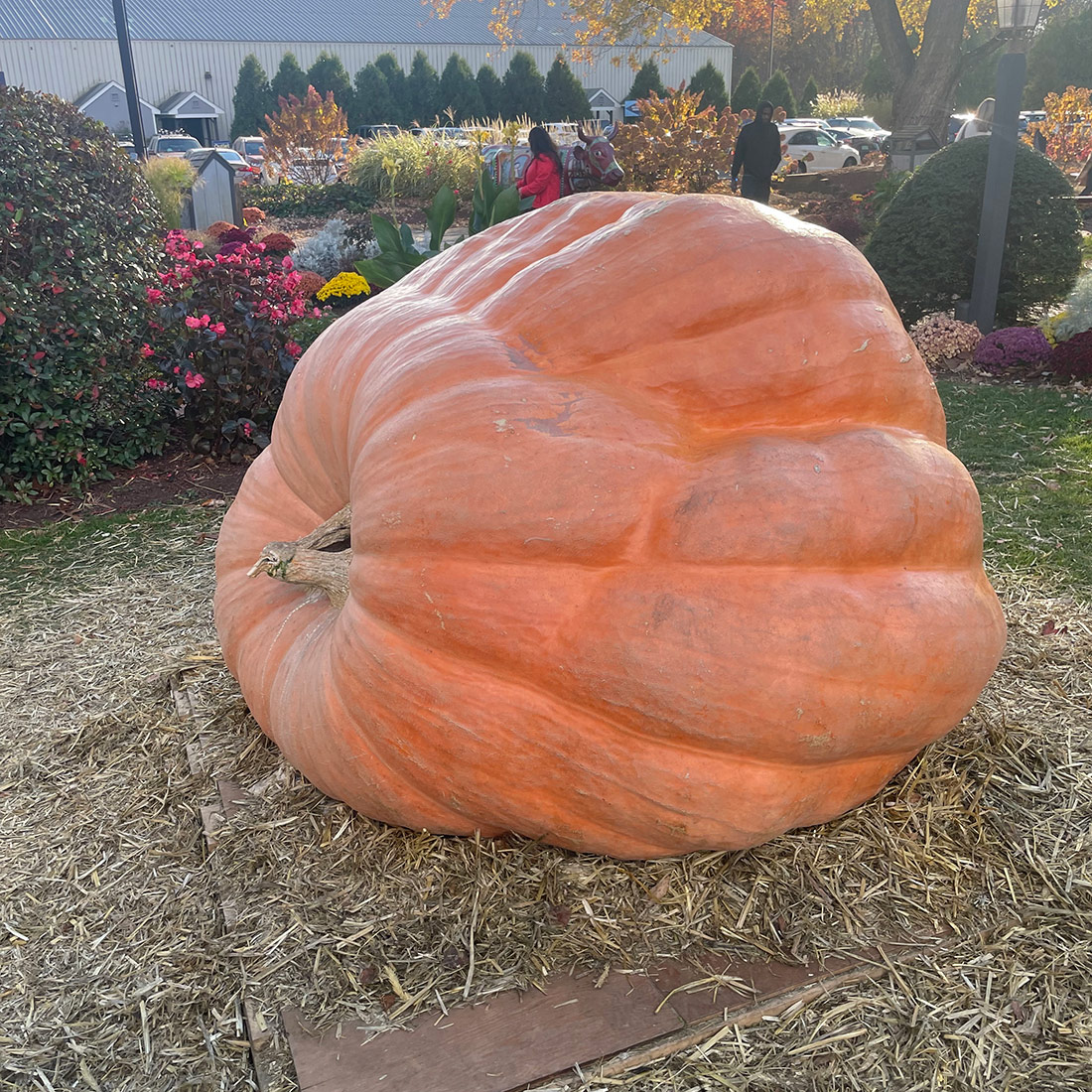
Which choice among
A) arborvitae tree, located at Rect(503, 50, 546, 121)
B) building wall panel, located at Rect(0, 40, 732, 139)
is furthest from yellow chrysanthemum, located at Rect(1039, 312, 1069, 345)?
building wall panel, located at Rect(0, 40, 732, 139)

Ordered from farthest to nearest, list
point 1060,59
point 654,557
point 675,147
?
point 1060,59, point 675,147, point 654,557

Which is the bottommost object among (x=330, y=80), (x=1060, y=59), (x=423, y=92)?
(x=423, y=92)

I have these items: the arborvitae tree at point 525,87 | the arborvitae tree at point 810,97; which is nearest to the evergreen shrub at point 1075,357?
the arborvitae tree at point 525,87

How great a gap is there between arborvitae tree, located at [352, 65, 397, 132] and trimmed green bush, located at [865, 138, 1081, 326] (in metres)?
36.5

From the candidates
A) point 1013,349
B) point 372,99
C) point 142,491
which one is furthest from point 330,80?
point 142,491

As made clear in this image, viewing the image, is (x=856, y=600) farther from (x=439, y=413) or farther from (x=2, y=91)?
(x=2, y=91)

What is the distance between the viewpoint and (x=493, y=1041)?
5.91 feet

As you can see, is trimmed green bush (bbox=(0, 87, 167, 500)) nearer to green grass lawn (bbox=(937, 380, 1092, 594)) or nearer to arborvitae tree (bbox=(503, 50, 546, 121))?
green grass lawn (bbox=(937, 380, 1092, 594))

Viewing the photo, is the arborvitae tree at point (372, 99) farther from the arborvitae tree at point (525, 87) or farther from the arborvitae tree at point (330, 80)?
the arborvitae tree at point (525, 87)

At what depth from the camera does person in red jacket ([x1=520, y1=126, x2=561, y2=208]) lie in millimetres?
10352

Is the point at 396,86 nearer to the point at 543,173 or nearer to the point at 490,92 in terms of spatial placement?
the point at 490,92

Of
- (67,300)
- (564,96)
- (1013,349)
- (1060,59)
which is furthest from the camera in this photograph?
(564,96)

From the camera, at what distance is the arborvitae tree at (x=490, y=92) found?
41.8 metres

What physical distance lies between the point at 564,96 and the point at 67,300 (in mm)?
39714
